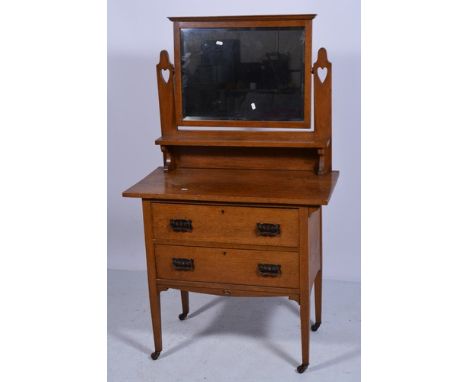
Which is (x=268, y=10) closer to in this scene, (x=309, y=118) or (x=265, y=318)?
(x=309, y=118)

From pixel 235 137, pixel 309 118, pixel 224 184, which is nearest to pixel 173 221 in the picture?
pixel 224 184

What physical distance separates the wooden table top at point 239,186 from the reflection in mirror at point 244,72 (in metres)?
0.26

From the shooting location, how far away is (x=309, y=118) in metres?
3.28

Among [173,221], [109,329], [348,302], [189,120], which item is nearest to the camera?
[173,221]

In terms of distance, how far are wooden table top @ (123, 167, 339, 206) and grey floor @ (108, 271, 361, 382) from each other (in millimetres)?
791

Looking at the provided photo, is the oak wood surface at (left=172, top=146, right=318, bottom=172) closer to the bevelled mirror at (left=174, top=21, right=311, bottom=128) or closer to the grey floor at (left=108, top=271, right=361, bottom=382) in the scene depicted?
the bevelled mirror at (left=174, top=21, right=311, bottom=128)

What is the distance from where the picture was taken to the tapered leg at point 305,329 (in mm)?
3107

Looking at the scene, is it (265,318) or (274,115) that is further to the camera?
(265,318)

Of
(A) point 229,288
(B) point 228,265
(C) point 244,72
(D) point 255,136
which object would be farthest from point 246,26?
(A) point 229,288

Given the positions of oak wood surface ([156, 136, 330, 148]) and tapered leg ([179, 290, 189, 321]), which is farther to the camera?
tapered leg ([179, 290, 189, 321])

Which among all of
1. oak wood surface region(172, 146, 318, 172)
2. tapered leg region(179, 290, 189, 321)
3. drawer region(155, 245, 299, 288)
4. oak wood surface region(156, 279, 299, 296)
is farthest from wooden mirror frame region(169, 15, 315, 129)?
tapered leg region(179, 290, 189, 321)

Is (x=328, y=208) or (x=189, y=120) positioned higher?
(x=189, y=120)

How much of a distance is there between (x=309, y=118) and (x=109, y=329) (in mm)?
1460

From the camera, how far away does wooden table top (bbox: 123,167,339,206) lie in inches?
118
